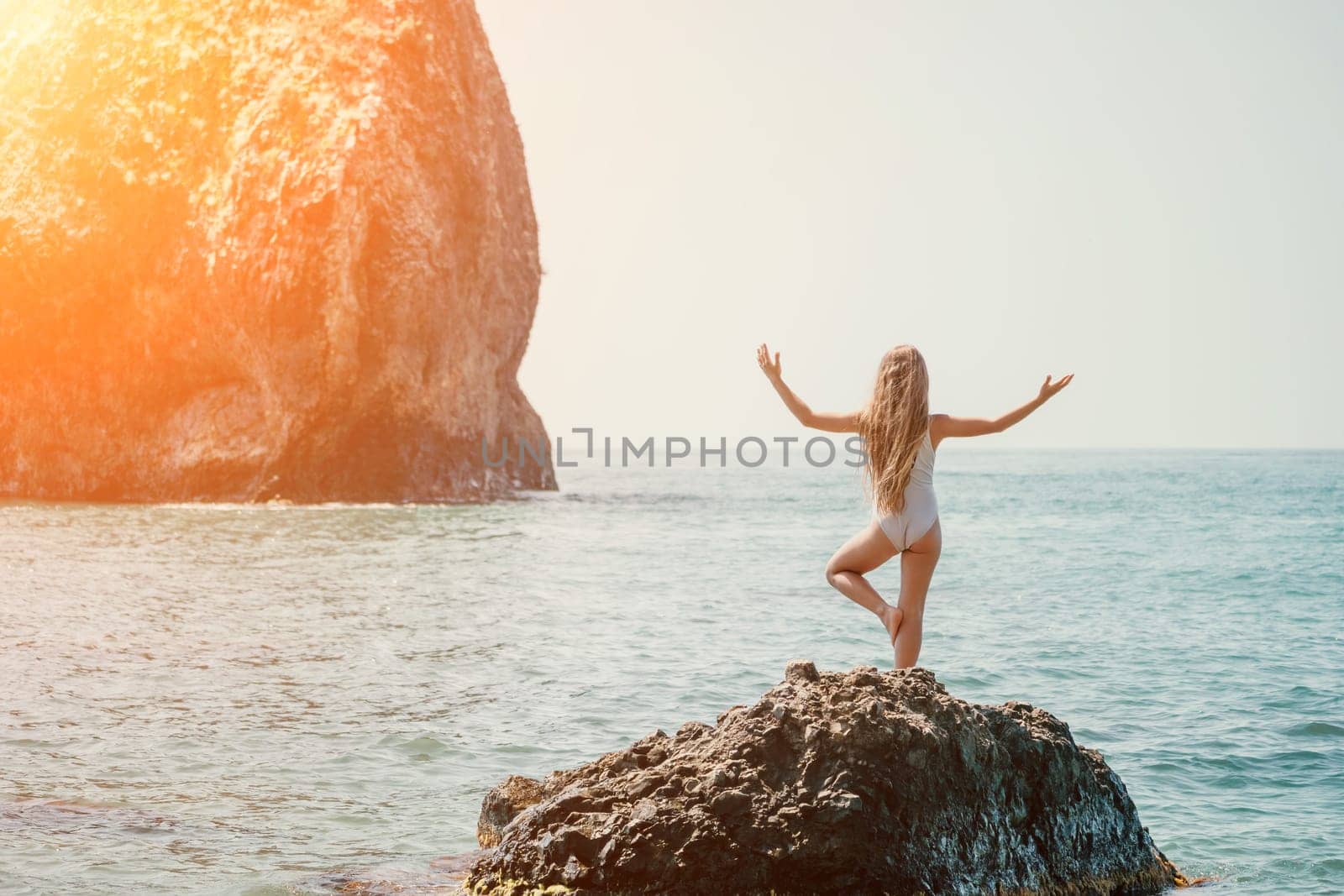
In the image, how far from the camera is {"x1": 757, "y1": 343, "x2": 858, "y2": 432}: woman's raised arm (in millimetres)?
6766

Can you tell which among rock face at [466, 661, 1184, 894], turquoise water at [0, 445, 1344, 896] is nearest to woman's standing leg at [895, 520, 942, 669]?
rock face at [466, 661, 1184, 894]

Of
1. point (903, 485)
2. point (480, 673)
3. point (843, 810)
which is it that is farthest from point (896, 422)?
point (480, 673)

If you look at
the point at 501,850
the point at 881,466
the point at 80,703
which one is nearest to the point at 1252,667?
the point at 881,466

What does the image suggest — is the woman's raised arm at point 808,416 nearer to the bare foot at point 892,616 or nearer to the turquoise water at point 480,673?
the bare foot at point 892,616

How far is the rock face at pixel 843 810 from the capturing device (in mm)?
5398

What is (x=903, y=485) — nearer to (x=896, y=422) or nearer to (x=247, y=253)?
(x=896, y=422)

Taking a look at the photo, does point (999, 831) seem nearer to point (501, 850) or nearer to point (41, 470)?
point (501, 850)

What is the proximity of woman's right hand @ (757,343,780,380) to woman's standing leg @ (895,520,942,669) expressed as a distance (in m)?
1.16

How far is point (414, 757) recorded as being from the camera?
8.89 metres

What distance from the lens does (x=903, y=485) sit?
21.6 feet

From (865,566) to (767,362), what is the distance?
3.98ft

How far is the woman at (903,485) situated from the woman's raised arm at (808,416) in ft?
0.18

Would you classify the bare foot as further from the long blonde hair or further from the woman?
the long blonde hair

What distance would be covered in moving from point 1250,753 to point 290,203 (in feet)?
103
